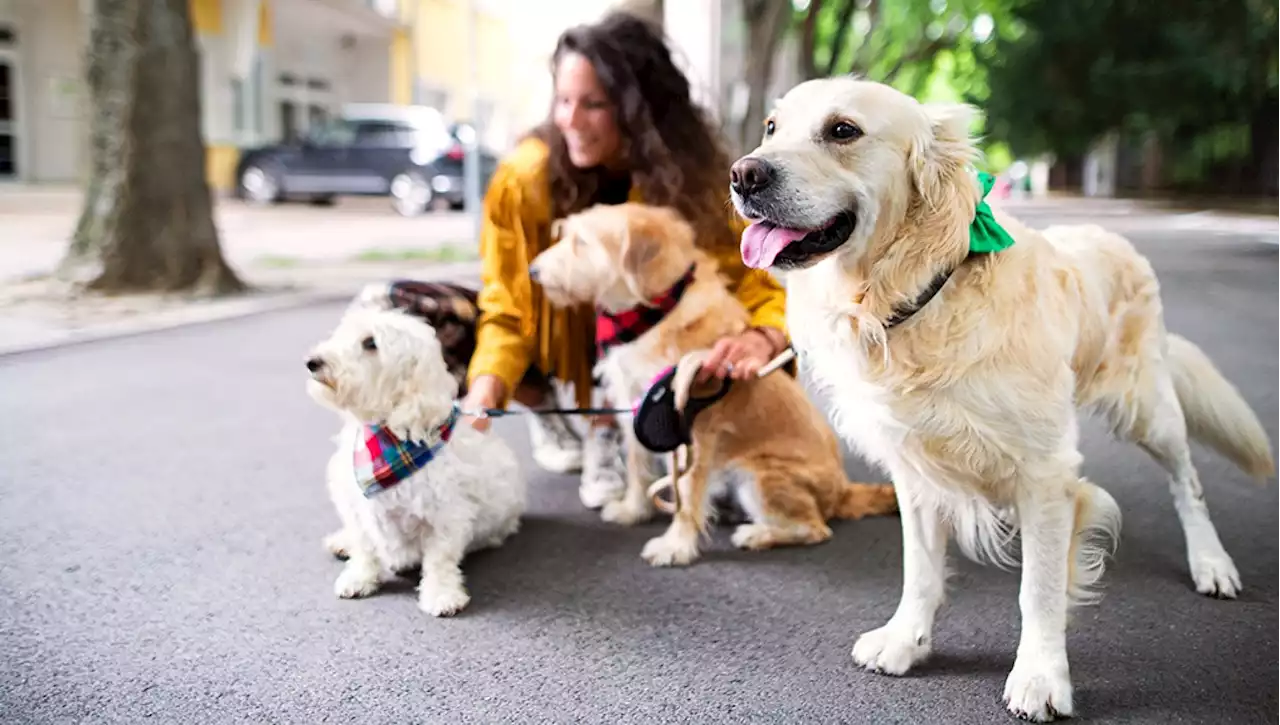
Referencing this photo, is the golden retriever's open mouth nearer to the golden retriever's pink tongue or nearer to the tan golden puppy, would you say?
the golden retriever's pink tongue

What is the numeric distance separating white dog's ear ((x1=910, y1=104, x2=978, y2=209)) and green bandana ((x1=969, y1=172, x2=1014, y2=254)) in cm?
9

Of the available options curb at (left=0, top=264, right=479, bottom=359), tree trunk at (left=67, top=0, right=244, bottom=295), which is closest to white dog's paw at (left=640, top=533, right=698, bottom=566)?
curb at (left=0, top=264, right=479, bottom=359)

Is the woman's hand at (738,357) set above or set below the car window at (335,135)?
below

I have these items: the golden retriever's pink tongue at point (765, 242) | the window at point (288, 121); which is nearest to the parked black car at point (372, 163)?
the window at point (288, 121)

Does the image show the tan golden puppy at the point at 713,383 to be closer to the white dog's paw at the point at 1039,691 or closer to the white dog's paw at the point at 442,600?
the white dog's paw at the point at 442,600

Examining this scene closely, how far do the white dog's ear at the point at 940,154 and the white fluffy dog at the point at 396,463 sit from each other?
4.63ft

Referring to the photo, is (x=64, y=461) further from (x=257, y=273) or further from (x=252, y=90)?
(x=252, y=90)

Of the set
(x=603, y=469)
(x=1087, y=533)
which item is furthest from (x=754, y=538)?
(x=1087, y=533)

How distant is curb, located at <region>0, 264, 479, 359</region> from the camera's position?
5746 millimetres

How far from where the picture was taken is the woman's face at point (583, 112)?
3.20m

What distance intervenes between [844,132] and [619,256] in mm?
1165

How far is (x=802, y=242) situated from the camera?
1.90 metres

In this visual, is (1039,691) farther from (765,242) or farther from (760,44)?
(760,44)

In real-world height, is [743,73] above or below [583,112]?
above
